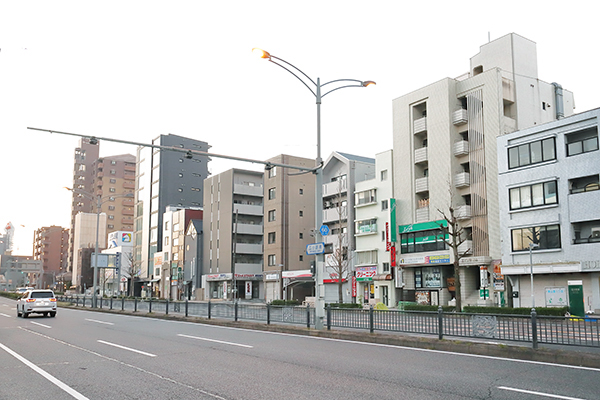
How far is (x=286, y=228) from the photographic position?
71062mm

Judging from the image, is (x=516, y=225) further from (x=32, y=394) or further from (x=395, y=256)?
(x=32, y=394)

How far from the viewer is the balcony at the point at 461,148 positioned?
4634cm

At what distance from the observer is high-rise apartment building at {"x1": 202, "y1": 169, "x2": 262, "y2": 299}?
74312mm

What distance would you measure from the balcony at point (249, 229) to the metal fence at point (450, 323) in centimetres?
5033

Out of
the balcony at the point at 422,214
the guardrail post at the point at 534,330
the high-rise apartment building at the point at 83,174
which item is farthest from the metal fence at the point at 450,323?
the high-rise apartment building at the point at 83,174

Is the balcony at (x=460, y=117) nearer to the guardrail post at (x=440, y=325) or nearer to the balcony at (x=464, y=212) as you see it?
the balcony at (x=464, y=212)

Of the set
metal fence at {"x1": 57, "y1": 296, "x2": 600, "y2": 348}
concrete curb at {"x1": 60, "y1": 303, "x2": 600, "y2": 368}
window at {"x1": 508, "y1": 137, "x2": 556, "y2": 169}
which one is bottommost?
concrete curb at {"x1": 60, "y1": 303, "x2": 600, "y2": 368}

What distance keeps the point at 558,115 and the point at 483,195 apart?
1237 centimetres

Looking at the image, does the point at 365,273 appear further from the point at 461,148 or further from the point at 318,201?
the point at 318,201

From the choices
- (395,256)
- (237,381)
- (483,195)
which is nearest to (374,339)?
(237,381)

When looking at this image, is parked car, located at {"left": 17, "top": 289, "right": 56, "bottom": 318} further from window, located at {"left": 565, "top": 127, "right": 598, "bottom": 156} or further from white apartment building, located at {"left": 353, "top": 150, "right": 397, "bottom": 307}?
window, located at {"left": 565, "top": 127, "right": 598, "bottom": 156}

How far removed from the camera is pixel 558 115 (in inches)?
1930

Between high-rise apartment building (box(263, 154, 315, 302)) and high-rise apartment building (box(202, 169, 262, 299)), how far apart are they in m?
2.56

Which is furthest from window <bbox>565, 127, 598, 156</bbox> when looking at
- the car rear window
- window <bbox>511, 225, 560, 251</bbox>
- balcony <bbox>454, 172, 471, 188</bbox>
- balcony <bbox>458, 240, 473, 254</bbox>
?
the car rear window
